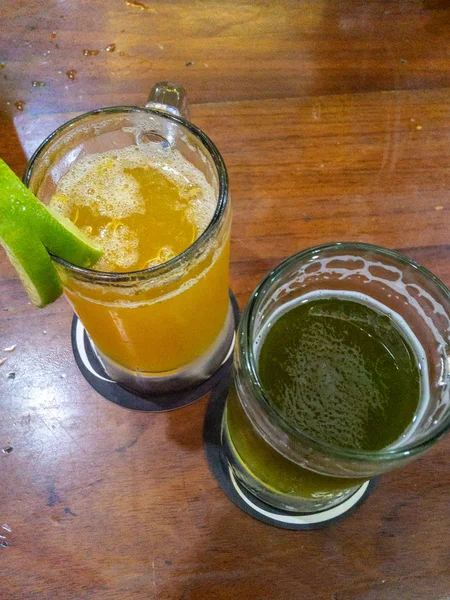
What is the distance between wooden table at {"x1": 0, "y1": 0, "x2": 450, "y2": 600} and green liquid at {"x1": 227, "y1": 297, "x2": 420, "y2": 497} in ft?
0.40

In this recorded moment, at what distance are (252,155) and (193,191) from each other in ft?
0.96

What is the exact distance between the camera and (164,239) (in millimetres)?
596

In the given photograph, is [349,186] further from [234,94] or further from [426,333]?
[426,333]

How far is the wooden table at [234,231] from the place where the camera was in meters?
0.61

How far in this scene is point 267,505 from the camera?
2.11 ft

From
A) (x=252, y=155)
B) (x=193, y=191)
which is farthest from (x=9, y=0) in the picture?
(x=193, y=191)

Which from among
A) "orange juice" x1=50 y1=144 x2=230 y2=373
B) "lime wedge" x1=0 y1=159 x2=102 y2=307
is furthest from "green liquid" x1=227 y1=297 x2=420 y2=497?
"lime wedge" x1=0 y1=159 x2=102 y2=307

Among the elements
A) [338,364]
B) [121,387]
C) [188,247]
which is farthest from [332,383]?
[121,387]

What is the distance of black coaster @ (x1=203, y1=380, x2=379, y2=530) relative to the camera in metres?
0.63

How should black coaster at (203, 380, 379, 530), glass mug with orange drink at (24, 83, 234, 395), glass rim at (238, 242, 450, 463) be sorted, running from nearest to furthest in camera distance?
1. glass rim at (238, 242, 450, 463)
2. glass mug with orange drink at (24, 83, 234, 395)
3. black coaster at (203, 380, 379, 530)

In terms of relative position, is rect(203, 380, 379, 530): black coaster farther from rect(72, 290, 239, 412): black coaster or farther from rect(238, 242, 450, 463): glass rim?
rect(238, 242, 450, 463): glass rim

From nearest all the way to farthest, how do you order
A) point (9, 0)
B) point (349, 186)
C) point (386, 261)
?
point (386, 261), point (349, 186), point (9, 0)

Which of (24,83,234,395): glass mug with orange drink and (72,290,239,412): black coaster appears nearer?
(24,83,234,395): glass mug with orange drink

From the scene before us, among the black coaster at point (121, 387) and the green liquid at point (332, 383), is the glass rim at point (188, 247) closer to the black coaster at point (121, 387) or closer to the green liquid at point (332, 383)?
the green liquid at point (332, 383)
